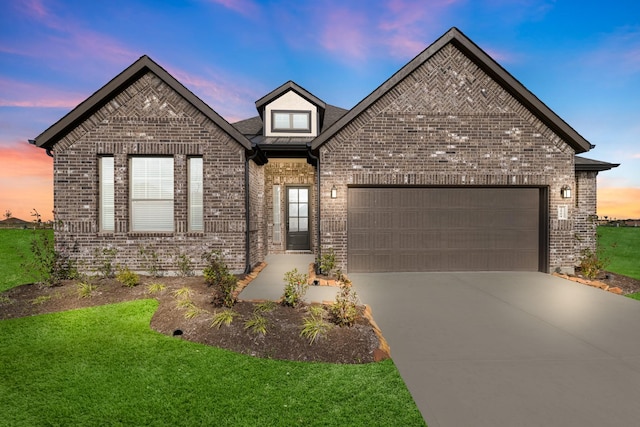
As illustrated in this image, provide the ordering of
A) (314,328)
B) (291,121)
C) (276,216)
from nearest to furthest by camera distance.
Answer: (314,328) < (291,121) < (276,216)

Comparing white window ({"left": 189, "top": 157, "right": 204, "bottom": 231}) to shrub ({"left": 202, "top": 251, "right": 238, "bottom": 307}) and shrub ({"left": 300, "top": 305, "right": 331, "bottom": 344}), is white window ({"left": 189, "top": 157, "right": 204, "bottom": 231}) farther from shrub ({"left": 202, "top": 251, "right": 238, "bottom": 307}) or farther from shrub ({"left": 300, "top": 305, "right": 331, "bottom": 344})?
shrub ({"left": 300, "top": 305, "right": 331, "bottom": 344})

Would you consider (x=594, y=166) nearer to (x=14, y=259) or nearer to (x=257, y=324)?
(x=257, y=324)

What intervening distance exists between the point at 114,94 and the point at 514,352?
10415 millimetres

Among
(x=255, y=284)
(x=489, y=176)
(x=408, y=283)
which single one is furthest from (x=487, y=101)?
(x=255, y=284)

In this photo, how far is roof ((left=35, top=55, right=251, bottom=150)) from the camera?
26.0ft

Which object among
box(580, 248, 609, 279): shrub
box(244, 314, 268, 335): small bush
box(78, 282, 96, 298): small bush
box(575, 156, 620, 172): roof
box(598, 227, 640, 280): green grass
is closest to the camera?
box(244, 314, 268, 335): small bush

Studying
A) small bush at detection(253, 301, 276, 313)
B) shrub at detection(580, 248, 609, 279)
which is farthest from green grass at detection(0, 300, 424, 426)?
shrub at detection(580, 248, 609, 279)

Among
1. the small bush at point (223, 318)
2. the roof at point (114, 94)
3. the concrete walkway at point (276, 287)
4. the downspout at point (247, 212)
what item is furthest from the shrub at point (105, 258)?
the small bush at point (223, 318)

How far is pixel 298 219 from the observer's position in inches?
509

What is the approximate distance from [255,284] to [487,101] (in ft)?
27.1

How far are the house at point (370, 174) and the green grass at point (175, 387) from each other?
432 cm

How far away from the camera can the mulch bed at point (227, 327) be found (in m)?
4.04

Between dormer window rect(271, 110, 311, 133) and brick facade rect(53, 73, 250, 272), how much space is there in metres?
3.93

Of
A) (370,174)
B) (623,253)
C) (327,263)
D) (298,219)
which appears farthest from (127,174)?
(623,253)
